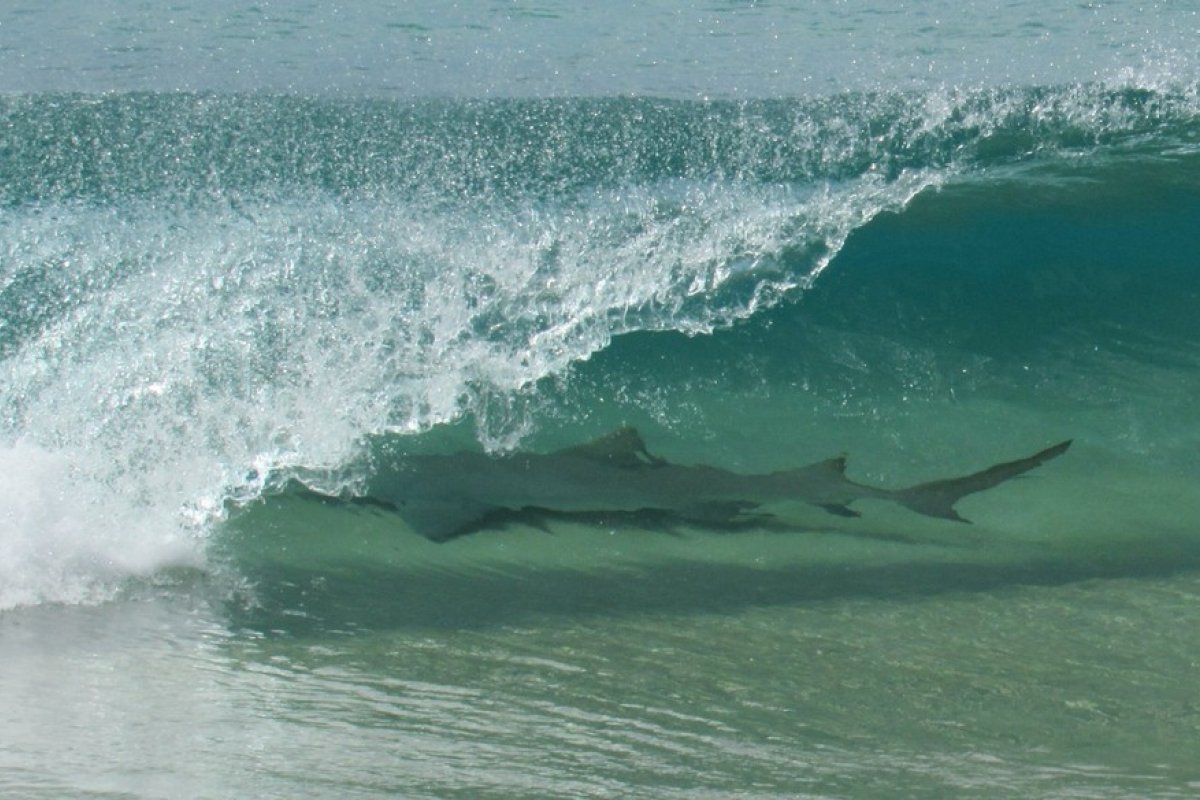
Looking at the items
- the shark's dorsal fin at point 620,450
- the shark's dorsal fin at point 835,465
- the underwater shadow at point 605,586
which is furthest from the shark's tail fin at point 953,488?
the shark's dorsal fin at point 620,450

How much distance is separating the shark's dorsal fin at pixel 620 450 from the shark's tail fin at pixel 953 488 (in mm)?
828

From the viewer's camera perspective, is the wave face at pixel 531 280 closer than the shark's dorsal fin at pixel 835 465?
Yes

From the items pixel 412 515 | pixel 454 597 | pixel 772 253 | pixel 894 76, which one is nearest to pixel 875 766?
pixel 454 597

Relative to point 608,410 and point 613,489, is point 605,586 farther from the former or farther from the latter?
point 608,410

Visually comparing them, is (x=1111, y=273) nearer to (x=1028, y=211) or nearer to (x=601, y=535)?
(x=1028, y=211)

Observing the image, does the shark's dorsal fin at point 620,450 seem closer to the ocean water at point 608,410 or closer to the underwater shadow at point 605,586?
the ocean water at point 608,410

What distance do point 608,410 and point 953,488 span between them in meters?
1.25

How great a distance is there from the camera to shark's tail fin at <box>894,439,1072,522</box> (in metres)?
4.55

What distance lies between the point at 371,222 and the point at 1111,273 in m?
3.05

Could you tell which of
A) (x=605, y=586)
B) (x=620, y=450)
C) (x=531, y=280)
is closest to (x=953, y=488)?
(x=620, y=450)

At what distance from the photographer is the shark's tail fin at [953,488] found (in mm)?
4555

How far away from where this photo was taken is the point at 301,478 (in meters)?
4.53

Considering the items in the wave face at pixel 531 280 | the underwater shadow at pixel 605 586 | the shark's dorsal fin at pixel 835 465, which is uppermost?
the wave face at pixel 531 280

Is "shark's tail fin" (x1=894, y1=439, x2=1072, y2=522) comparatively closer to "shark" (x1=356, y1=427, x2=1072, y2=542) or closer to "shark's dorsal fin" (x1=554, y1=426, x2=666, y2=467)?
"shark" (x1=356, y1=427, x2=1072, y2=542)
